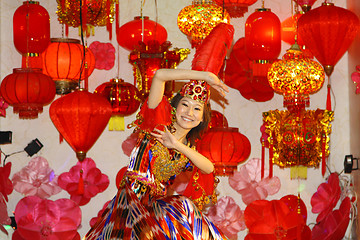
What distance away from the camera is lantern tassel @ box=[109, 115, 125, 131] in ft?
19.7

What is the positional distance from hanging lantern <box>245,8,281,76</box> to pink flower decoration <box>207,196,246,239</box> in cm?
134

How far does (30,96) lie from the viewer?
18.2 ft

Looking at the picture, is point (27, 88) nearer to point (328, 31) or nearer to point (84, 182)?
point (84, 182)

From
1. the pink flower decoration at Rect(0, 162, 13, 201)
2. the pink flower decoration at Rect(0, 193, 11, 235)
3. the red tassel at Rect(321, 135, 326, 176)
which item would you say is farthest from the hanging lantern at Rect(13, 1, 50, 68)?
the red tassel at Rect(321, 135, 326, 176)

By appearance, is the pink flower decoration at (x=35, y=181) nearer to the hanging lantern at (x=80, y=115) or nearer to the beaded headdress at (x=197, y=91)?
the hanging lantern at (x=80, y=115)

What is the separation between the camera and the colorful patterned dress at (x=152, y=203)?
3.94 metres

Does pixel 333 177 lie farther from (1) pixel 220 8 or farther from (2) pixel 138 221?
(2) pixel 138 221

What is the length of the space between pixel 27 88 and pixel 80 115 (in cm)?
49

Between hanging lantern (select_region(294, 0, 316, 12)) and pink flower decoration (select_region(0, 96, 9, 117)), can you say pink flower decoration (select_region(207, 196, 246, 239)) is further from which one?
pink flower decoration (select_region(0, 96, 9, 117))

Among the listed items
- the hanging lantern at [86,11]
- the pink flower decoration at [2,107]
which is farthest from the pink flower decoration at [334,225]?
the pink flower decoration at [2,107]

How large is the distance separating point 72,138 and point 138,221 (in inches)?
65.3

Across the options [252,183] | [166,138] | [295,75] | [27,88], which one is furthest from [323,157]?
[27,88]

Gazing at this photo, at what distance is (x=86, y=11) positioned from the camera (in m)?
5.47

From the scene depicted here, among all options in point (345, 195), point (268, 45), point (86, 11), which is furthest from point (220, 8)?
point (345, 195)
